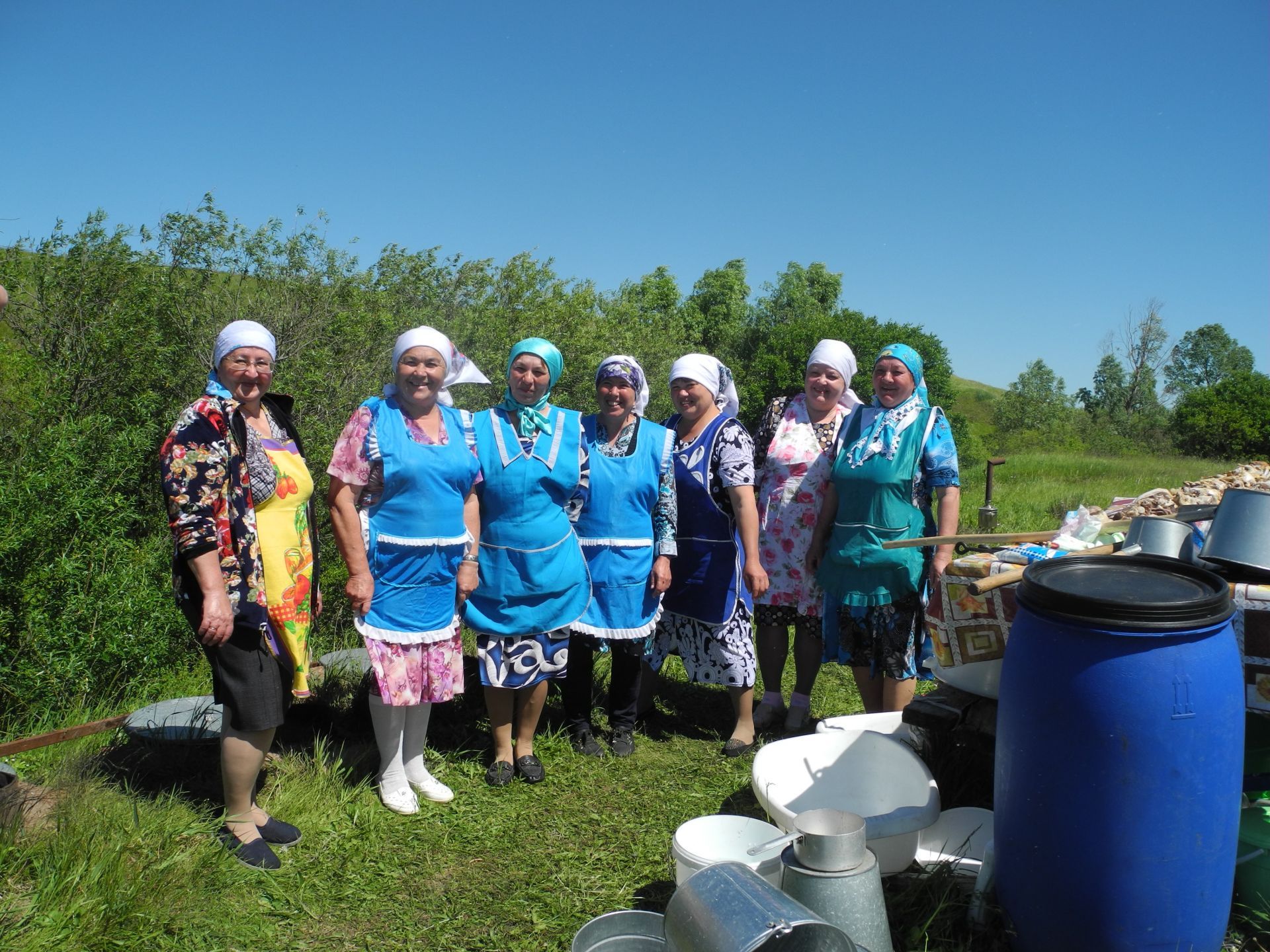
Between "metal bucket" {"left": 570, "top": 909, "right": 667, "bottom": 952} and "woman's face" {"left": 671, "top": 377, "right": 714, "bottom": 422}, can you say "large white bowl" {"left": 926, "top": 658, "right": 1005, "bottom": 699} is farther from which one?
"woman's face" {"left": 671, "top": 377, "right": 714, "bottom": 422}

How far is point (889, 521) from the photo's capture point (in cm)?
376

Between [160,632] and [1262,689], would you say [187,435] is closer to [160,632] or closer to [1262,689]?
[160,632]

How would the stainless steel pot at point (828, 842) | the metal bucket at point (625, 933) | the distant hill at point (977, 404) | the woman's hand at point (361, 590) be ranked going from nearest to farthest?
1. the stainless steel pot at point (828, 842)
2. the metal bucket at point (625, 933)
3. the woman's hand at point (361, 590)
4. the distant hill at point (977, 404)

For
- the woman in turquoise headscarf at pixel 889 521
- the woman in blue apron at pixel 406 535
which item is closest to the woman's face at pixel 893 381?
the woman in turquoise headscarf at pixel 889 521

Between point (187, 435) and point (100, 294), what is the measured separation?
16.8 feet

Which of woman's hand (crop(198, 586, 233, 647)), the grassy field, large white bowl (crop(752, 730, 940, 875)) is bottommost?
the grassy field

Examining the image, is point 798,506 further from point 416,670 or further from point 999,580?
point 416,670

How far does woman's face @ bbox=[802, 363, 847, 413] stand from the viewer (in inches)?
164

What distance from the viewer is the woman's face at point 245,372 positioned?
2945 millimetres

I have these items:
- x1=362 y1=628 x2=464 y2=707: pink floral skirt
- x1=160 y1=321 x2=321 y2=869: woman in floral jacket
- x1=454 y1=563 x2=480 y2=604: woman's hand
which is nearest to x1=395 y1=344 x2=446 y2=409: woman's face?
x1=160 y1=321 x2=321 y2=869: woman in floral jacket

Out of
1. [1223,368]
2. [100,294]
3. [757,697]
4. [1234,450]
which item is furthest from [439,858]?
[1223,368]

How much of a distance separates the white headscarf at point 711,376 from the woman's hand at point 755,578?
73cm

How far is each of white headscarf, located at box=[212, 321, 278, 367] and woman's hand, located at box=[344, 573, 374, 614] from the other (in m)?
0.88

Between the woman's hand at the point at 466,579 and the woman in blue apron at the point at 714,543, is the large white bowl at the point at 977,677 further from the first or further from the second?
the woman's hand at the point at 466,579
